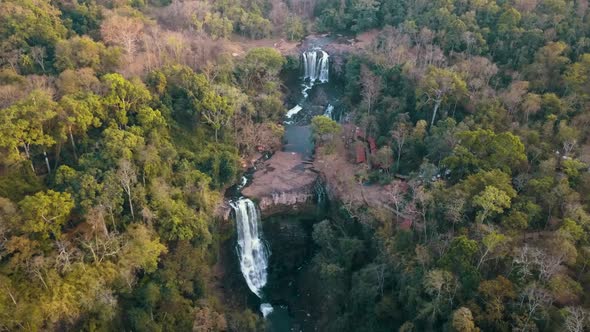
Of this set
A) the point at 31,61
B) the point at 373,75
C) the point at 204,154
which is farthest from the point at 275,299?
the point at 31,61

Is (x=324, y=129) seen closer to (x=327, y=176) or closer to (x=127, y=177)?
(x=327, y=176)

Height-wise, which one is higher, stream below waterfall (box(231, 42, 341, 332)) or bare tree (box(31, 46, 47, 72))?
bare tree (box(31, 46, 47, 72))

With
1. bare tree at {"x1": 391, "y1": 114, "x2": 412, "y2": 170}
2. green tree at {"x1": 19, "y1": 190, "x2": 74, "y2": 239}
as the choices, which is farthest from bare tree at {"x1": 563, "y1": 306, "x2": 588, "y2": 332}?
green tree at {"x1": 19, "y1": 190, "x2": 74, "y2": 239}

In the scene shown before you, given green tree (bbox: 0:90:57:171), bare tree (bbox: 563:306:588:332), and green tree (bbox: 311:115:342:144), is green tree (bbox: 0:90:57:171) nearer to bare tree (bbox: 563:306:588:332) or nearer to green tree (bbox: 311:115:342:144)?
green tree (bbox: 311:115:342:144)

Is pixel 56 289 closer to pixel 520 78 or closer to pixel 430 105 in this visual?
pixel 430 105

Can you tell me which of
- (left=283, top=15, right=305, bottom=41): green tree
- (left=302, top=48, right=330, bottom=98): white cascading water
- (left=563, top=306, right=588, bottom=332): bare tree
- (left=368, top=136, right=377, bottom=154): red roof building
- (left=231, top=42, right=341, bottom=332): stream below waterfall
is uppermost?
(left=283, top=15, right=305, bottom=41): green tree

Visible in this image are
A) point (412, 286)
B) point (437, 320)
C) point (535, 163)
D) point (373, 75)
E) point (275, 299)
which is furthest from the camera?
point (373, 75)

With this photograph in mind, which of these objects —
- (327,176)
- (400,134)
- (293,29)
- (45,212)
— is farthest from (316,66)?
(45,212)
